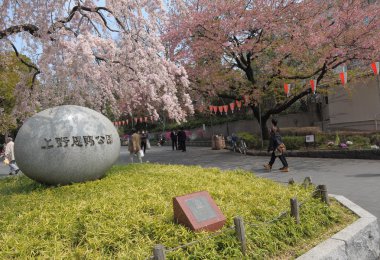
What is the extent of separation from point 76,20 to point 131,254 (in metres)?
9.03

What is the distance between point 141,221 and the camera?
16.1 feet

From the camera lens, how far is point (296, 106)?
93.7 feet

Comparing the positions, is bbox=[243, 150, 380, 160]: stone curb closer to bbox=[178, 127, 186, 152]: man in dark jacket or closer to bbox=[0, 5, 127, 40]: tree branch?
bbox=[178, 127, 186, 152]: man in dark jacket

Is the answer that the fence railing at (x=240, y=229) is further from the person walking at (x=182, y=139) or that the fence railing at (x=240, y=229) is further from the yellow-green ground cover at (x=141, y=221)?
the person walking at (x=182, y=139)

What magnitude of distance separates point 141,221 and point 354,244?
10.0 ft

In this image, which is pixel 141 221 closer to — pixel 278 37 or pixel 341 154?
pixel 341 154

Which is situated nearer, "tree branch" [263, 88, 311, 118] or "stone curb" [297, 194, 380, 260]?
"stone curb" [297, 194, 380, 260]

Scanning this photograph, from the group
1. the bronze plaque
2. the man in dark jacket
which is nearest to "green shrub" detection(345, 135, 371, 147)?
the man in dark jacket

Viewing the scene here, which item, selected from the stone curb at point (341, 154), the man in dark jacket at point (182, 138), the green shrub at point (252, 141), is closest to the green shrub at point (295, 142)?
the stone curb at point (341, 154)

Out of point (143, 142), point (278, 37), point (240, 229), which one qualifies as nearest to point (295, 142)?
point (278, 37)

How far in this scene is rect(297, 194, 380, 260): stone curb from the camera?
15.4 feet

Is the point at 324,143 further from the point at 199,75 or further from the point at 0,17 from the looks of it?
the point at 0,17

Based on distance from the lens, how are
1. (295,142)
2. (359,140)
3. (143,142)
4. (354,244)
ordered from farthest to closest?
(143,142)
(295,142)
(359,140)
(354,244)

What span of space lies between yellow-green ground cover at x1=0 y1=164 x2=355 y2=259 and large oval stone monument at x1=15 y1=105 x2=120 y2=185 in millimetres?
381
